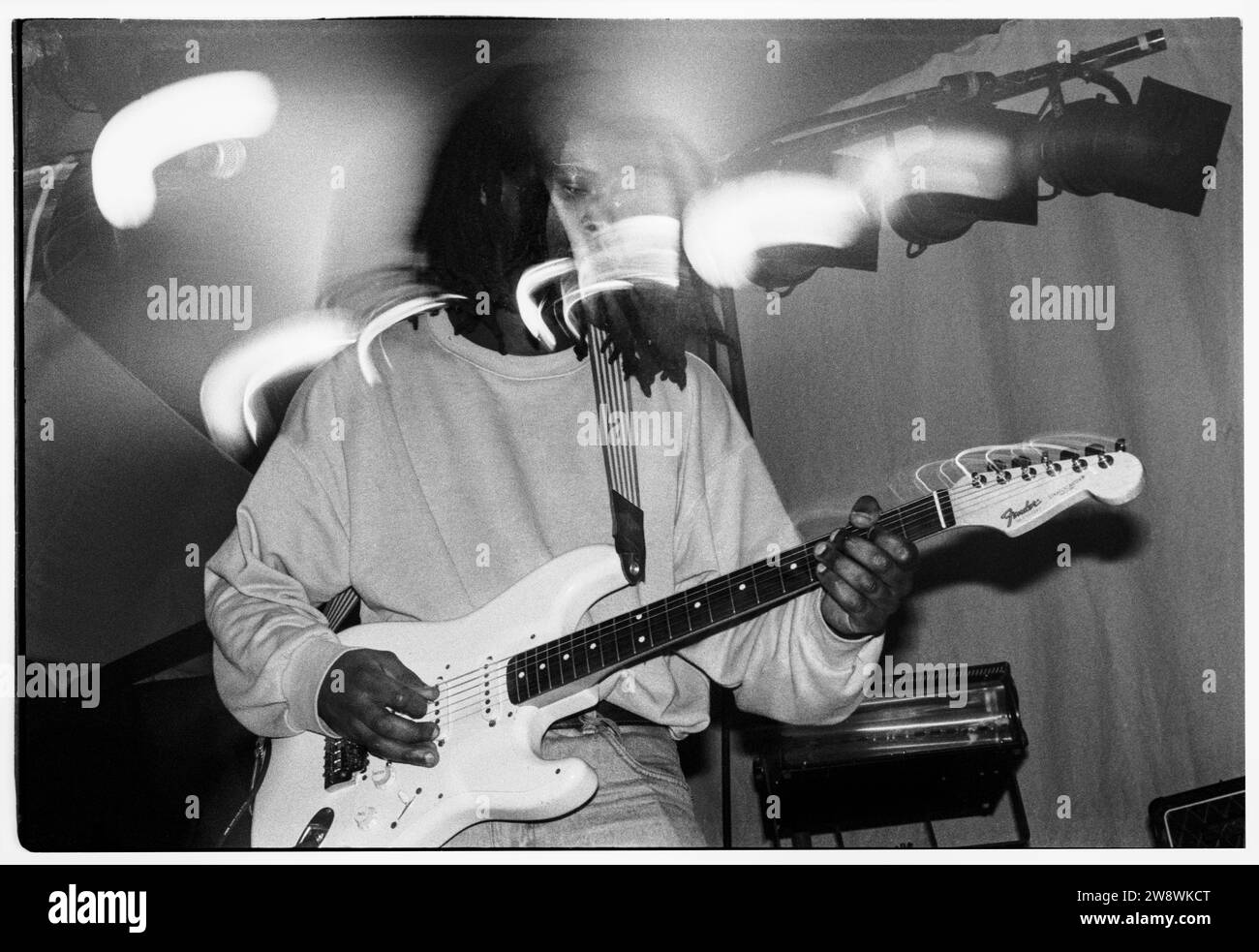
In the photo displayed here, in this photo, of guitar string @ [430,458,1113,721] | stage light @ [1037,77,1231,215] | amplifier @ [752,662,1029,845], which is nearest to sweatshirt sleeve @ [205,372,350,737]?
guitar string @ [430,458,1113,721]

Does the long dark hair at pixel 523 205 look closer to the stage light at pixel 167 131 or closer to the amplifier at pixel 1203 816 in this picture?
the stage light at pixel 167 131

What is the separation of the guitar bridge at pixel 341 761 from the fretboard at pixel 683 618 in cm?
21

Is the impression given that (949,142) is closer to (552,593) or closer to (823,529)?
(823,529)

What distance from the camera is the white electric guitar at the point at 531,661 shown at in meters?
1.79

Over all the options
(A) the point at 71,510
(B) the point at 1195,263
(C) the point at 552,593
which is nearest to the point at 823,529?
(C) the point at 552,593

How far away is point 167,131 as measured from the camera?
6.25 ft

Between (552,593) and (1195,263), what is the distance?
939 mm

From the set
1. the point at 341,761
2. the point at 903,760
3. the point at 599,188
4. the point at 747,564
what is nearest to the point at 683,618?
the point at 747,564

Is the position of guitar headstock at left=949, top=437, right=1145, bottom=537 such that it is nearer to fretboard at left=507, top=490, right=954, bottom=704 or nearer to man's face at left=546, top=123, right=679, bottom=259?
fretboard at left=507, top=490, right=954, bottom=704

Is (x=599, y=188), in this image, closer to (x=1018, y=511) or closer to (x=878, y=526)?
(x=878, y=526)

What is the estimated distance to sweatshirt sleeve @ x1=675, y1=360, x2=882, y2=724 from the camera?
182 centimetres

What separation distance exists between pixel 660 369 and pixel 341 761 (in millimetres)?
641

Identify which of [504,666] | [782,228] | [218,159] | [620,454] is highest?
[218,159]

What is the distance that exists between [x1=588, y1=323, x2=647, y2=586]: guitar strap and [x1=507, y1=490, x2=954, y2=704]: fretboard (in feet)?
0.23
